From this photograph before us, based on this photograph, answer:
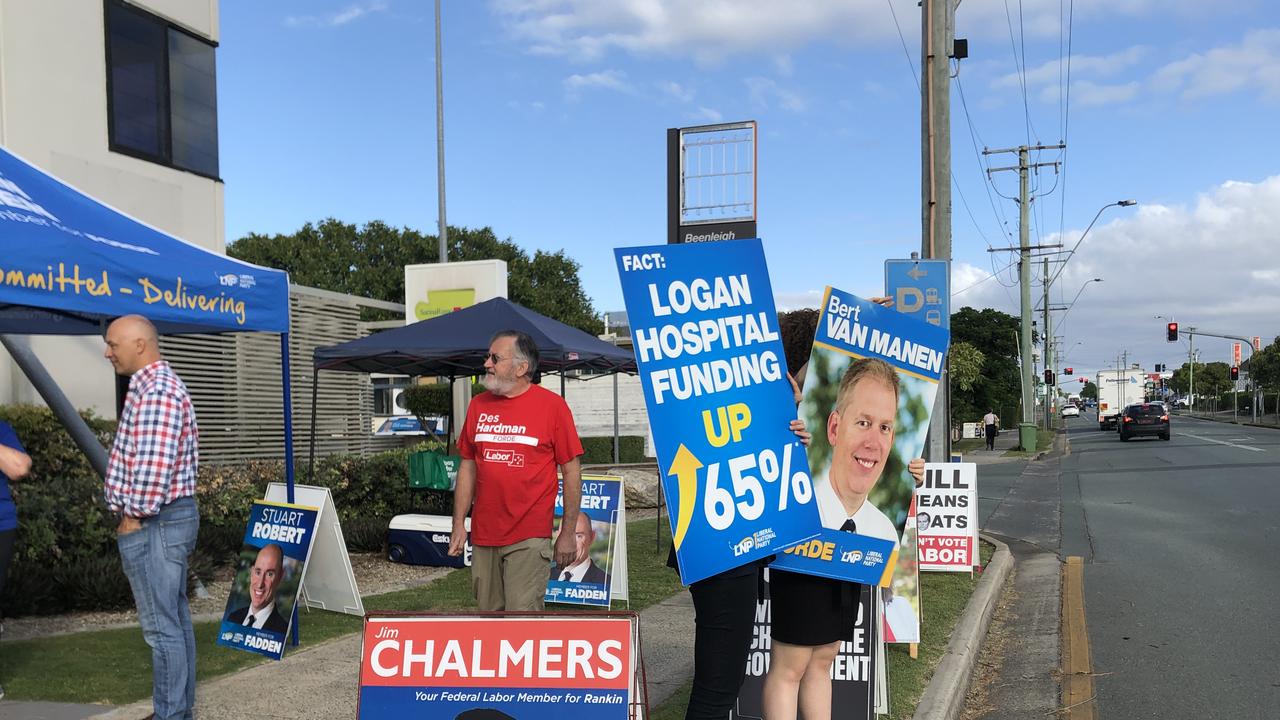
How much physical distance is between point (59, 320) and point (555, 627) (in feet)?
18.0

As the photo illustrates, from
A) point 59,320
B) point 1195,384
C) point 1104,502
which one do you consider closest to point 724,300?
point 59,320

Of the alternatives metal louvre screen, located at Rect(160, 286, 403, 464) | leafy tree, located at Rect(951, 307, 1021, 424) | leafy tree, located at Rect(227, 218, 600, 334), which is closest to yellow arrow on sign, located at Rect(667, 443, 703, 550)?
metal louvre screen, located at Rect(160, 286, 403, 464)

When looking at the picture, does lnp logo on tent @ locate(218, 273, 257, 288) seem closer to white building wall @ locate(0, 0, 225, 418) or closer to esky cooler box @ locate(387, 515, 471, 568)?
esky cooler box @ locate(387, 515, 471, 568)

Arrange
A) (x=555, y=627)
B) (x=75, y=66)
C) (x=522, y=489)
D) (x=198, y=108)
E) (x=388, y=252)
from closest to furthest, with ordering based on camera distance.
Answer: (x=555, y=627)
(x=522, y=489)
(x=75, y=66)
(x=198, y=108)
(x=388, y=252)

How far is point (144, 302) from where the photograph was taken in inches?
233

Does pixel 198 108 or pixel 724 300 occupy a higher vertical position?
pixel 198 108

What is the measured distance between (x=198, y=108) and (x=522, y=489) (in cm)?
1105

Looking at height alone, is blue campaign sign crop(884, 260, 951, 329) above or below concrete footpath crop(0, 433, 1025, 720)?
above

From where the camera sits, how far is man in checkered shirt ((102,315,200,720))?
4.59 meters

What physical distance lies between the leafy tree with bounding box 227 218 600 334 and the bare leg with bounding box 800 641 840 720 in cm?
4375

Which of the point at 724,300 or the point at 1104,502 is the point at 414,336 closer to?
the point at 724,300

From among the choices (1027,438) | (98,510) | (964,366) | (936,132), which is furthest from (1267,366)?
(98,510)

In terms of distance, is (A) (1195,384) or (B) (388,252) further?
(A) (1195,384)

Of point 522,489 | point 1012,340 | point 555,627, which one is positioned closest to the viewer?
point 555,627
